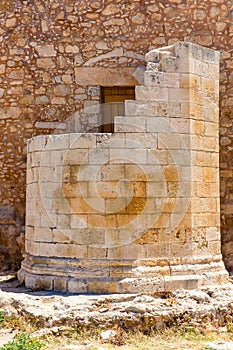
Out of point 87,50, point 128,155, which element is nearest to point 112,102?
point 87,50

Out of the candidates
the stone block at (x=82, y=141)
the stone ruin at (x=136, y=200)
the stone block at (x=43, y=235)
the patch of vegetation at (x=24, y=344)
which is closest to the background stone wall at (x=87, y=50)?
the stone ruin at (x=136, y=200)

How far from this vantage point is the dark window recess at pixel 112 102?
899 centimetres

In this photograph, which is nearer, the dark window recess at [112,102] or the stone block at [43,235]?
the stone block at [43,235]

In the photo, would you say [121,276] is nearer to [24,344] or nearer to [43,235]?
[43,235]

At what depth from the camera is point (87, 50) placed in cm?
892

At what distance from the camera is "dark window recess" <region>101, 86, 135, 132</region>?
8.99 m

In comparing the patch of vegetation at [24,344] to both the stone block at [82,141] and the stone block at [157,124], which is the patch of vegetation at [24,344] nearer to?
the stone block at [82,141]

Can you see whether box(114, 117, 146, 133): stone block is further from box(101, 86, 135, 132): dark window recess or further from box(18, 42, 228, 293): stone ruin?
box(101, 86, 135, 132): dark window recess

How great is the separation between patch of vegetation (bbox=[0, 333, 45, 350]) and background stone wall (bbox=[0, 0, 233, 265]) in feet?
12.1

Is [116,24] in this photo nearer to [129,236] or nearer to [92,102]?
[92,102]

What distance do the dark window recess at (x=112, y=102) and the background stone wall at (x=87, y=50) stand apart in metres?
0.22

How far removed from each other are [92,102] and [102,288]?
4.00m

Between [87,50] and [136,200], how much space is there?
153 inches

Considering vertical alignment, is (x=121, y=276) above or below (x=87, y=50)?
below
